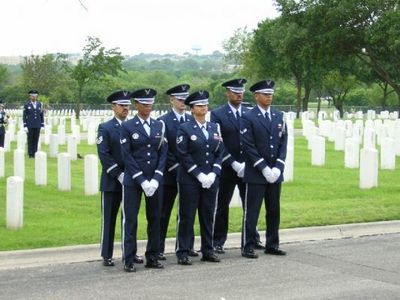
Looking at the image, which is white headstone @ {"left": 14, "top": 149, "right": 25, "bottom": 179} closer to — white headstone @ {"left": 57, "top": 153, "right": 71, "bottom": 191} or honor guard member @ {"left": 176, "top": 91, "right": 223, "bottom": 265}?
white headstone @ {"left": 57, "top": 153, "right": 71, "bottom": 191}

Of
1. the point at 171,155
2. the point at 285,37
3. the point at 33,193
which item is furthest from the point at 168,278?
the point at 285,37

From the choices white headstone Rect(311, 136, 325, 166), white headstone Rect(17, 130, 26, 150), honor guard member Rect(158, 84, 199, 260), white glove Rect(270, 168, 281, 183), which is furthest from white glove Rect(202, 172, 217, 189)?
white headstone Rect(17, 130, 26, 150)

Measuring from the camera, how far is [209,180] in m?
8.87

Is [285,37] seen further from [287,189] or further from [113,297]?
[113,297]

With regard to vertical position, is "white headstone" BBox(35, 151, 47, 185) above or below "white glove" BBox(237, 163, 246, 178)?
below

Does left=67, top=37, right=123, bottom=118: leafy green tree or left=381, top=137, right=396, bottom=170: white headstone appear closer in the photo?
left=381, top=137, right=396, bottom=170: white headstone

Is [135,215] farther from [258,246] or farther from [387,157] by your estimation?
[387,157]

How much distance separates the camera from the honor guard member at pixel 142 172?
849 cm

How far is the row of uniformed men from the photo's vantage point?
28.2 feet

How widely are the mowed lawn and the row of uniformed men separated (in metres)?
1.06

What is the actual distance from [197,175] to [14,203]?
2990 mm

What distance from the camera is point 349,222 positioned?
11.2 metres

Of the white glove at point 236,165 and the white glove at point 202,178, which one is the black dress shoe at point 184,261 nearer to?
the white glove at point 202,178

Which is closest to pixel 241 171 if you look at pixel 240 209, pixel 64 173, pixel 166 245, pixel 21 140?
pixel 166 245
